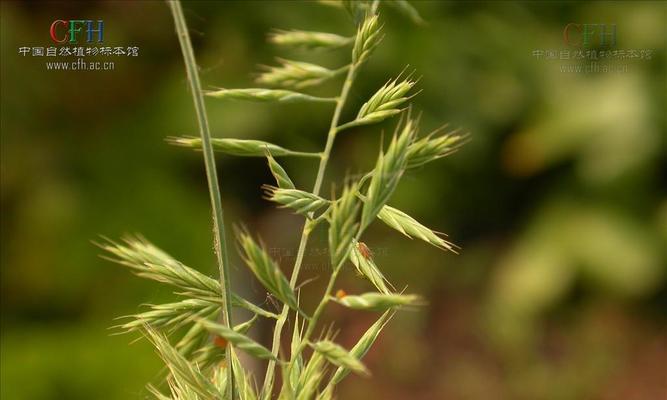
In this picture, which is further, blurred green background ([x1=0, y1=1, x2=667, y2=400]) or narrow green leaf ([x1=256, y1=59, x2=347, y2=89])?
blurred green background ([x1=0, y1=1, x2=667, y2=400])

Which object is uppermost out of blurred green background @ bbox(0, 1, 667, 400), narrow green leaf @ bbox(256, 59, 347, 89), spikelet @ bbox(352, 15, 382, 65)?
spikelet @ bbox(352, 15, 382, 65)

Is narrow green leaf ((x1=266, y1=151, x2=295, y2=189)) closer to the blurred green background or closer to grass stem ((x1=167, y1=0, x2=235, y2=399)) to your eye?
grass stem ((x1=167, y1=0, x2=235, y2=399))

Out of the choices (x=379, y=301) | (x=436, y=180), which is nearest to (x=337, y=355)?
(x=379, y=301)

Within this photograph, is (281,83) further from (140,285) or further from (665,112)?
(665,112)

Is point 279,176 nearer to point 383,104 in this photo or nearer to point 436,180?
point 383,104

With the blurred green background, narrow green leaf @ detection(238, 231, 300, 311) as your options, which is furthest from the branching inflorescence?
the blurred green background

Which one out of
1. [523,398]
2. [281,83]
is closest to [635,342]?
[523,398]
